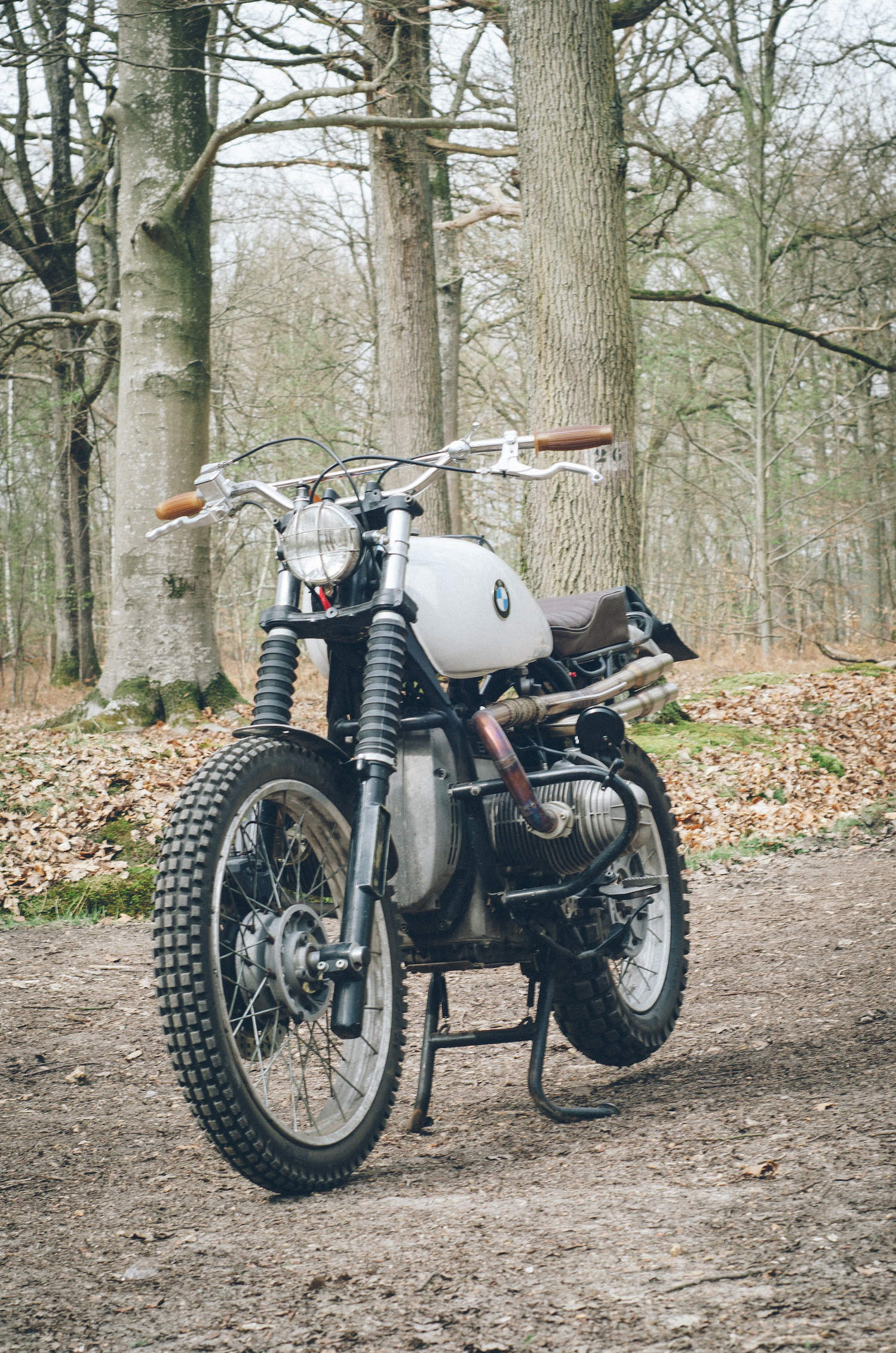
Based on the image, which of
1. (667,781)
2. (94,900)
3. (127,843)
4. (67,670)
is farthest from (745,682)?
(67,670)

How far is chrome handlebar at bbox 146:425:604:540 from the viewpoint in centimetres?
298

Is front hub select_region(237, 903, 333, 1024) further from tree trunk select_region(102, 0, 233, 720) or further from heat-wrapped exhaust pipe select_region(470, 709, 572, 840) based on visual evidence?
tree trunk select_region(102, 0, 233, 720)

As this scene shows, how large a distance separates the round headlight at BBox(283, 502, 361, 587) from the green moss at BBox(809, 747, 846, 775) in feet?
19.5

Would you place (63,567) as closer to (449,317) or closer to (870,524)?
(449,317)

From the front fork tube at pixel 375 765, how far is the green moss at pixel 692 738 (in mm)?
5209

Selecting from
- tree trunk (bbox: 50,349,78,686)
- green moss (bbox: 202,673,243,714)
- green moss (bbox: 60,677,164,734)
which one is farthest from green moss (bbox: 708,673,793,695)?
tree trunk (bbox: 50,349,78,686)

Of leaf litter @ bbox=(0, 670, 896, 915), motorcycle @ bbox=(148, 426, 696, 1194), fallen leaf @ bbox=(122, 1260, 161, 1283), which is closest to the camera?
fallen leaf @ bbox=(122, 1260, 161, 1283)

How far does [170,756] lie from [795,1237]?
6073mm

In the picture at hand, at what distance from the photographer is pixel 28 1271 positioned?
7.23 ft

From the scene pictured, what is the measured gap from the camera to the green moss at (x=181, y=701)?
9.09 meters

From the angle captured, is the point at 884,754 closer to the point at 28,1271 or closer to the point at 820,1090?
the point at 820,1090

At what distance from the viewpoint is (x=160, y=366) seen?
953 cm

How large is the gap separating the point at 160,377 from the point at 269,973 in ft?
25.5

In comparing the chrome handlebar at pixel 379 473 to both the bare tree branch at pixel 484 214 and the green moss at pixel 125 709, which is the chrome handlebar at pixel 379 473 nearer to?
the green moss at pixel 125 709
